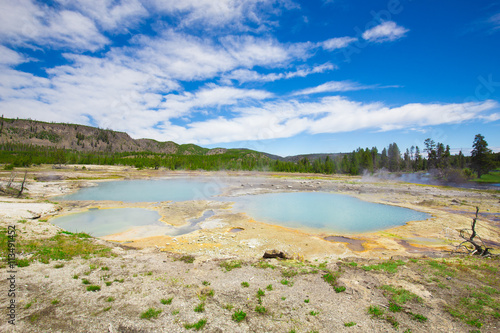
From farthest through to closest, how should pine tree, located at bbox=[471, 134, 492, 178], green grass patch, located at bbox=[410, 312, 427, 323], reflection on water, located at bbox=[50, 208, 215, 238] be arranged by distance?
pine tree, located at bbox=[471, 134, 492, 178] → reflection on water, located at bbox=[50, 208, 215, 238] → green grass patch, located at bbox=[410, 312, 427, 323]

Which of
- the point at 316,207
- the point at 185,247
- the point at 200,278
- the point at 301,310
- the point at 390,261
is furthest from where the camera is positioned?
the point at 316,207

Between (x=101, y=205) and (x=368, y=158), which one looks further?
(x=368, y=158)

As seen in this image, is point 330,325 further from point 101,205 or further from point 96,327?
point 101,205

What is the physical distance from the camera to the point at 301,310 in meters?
7.94

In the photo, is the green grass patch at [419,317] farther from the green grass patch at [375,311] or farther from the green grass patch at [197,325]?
the green grass patch at [197,325]

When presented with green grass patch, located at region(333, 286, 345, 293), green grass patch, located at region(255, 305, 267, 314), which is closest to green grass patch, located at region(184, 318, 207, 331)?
green grass patch, located at region(255, 305, 267, 314)

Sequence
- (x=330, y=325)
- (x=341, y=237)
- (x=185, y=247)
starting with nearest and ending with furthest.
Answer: (x=330, y=325) → (x=185, y=247) → (x=341, y=237)

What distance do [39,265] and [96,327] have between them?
6.09 meters

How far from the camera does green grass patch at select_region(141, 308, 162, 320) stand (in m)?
7.11

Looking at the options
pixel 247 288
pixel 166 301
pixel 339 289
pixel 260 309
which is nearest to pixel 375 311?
pixel 339 289

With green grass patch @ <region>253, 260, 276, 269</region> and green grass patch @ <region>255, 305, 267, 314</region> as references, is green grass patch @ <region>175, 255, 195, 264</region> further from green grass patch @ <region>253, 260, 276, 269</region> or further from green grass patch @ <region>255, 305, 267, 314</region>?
green grass patch @ <region>255, 305, 267, 314</region>

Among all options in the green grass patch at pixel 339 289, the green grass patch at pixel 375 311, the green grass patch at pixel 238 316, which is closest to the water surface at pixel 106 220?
the green grass patch at pixel 238 316

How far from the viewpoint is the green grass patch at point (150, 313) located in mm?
7106

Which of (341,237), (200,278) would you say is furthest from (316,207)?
(200,278)
